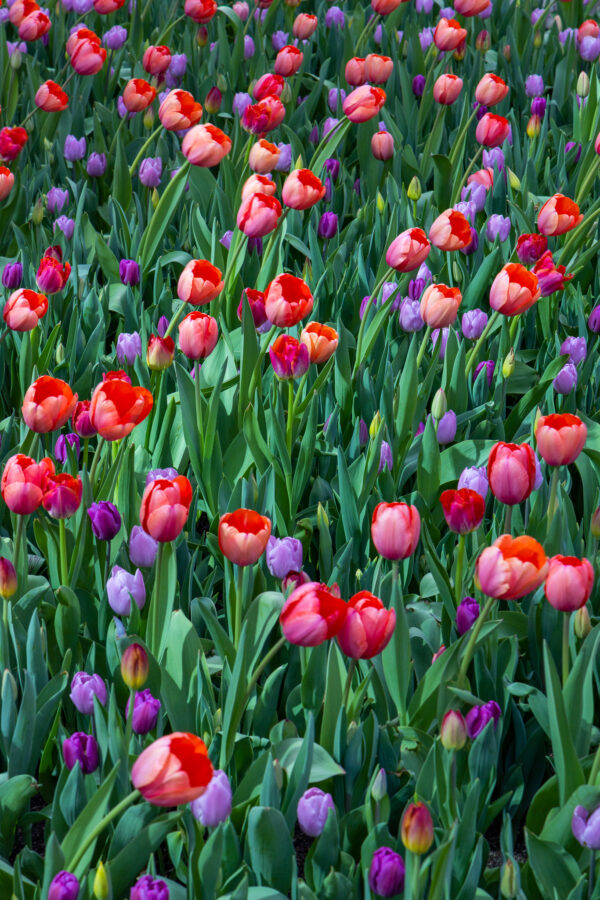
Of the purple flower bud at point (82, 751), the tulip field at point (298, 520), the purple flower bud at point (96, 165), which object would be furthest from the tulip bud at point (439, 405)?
the purple flower bud at point (96, 165)

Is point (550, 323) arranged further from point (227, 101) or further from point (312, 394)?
point (227, 101)

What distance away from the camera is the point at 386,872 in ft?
3.46

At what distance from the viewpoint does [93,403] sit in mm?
1411

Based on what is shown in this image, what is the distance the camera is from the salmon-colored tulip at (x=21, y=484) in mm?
1320

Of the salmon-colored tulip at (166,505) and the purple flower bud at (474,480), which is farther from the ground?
the salmon-colored tulip at (166,505)

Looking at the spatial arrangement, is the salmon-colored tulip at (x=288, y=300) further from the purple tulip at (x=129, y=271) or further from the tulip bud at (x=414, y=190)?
the tulip bud at (x=414, y=190)

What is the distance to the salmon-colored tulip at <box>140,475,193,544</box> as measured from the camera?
49.4 inches

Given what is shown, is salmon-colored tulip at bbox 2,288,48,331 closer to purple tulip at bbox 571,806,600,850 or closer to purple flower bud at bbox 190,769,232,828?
purple flower bud at bbox 190,769,232,828

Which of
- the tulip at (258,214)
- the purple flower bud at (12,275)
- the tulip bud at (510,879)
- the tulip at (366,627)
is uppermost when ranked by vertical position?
the tulip at (258,214)

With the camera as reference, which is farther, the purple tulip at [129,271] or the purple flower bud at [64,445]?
the purple tulip at [129,271]

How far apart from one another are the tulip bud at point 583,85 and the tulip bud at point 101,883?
270cm

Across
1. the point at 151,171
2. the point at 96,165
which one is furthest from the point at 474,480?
the point at 96,165

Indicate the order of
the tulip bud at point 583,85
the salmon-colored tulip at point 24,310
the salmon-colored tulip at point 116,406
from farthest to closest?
the tulip bud at point 583,85
the salmon-colored tulip at point 24,310
the salmon-colored tulip at point 116,406

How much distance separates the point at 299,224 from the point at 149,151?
0.71 metres
